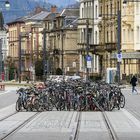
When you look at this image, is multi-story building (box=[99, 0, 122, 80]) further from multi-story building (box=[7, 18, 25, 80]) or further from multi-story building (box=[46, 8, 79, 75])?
multi-story building (box=[7, 18, 25, 80])

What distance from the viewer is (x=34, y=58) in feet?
473

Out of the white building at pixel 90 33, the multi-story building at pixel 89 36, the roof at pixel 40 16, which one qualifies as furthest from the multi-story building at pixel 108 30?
the roof at pixel 40 16

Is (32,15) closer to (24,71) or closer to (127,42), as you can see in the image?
(24,71)

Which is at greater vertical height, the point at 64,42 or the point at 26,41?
the point at 26,41

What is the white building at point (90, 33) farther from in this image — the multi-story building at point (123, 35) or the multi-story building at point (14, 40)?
the multi-story building at point (14, 40)

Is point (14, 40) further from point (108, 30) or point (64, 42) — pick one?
point (108, 30)

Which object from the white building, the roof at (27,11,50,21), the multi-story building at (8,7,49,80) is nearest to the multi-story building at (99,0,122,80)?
the white building

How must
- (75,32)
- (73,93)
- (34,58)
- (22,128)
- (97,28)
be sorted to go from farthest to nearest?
(34,58), (75,32), (97,28), (73,93), (22,128)

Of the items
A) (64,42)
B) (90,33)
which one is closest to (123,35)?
(90,33)

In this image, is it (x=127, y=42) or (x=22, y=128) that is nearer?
(x=22, y=128)

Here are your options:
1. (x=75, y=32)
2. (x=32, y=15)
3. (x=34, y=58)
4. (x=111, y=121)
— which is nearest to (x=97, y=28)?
(x=75, y=32)

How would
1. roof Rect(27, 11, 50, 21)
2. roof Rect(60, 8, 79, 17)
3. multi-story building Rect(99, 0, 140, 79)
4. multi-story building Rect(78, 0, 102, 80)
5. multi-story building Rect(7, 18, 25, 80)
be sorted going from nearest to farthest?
multi-story building Rect(99, 0, 140, 79), multi-story building Rect(78, 0, 102, 80), roof Rect(60, 8, 79, 17), roof Rect(27, 11, 50, 21), multi-story building Rect(7, 18, 25, 80)

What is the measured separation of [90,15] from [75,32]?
16.0 meters

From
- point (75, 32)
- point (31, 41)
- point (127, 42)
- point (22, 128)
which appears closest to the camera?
point (22, 128)
